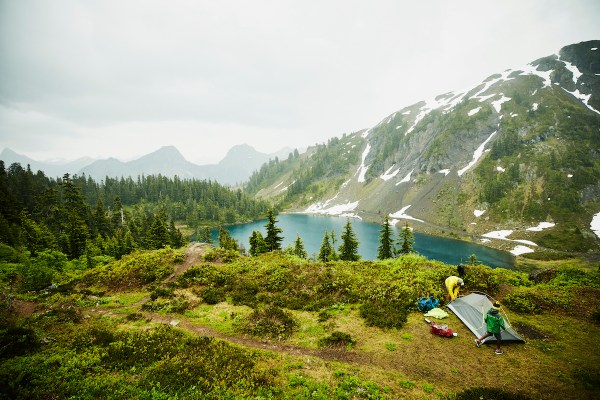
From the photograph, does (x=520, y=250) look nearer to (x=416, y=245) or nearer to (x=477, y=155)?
(x=416, y=245)

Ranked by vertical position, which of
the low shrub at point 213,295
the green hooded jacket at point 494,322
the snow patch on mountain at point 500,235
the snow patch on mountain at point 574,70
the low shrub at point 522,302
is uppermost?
the snow patch on mountain at point 574,70

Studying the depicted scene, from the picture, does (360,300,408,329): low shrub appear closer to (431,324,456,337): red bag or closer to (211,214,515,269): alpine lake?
(431,324,456,337): red bag

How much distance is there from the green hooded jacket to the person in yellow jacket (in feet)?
14.1

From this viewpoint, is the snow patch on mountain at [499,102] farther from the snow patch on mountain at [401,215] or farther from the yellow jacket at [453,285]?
the yellow jacket at [453,285]

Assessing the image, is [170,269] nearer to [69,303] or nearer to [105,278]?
[105,278]

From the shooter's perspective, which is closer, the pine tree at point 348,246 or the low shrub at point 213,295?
the low shrub at point 213,295

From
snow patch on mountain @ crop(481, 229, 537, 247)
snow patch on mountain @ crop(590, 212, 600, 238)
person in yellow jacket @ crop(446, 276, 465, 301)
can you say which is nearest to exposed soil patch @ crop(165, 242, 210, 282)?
person in yellow jacket @ crop(446, 276, 465, 301)

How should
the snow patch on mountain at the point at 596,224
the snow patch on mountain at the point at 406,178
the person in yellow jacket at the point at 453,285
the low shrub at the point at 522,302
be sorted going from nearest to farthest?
the low shrub at the point at 522,302 → the person in yellow jacket at the point at 453,285 → the snow patch on mountain at the point at 596,224 → the snow patch on mountain at the point at 406,178

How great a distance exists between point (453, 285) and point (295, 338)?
1140 cm

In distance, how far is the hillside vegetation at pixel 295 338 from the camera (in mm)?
10281

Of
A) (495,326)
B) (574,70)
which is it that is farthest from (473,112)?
(495,326)

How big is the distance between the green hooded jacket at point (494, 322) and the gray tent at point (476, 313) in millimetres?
954

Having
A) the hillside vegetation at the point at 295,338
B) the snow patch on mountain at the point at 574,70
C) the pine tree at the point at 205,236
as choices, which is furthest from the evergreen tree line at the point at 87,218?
the snow patch on mountain at the point at 574,70

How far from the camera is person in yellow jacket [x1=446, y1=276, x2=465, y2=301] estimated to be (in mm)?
17531
